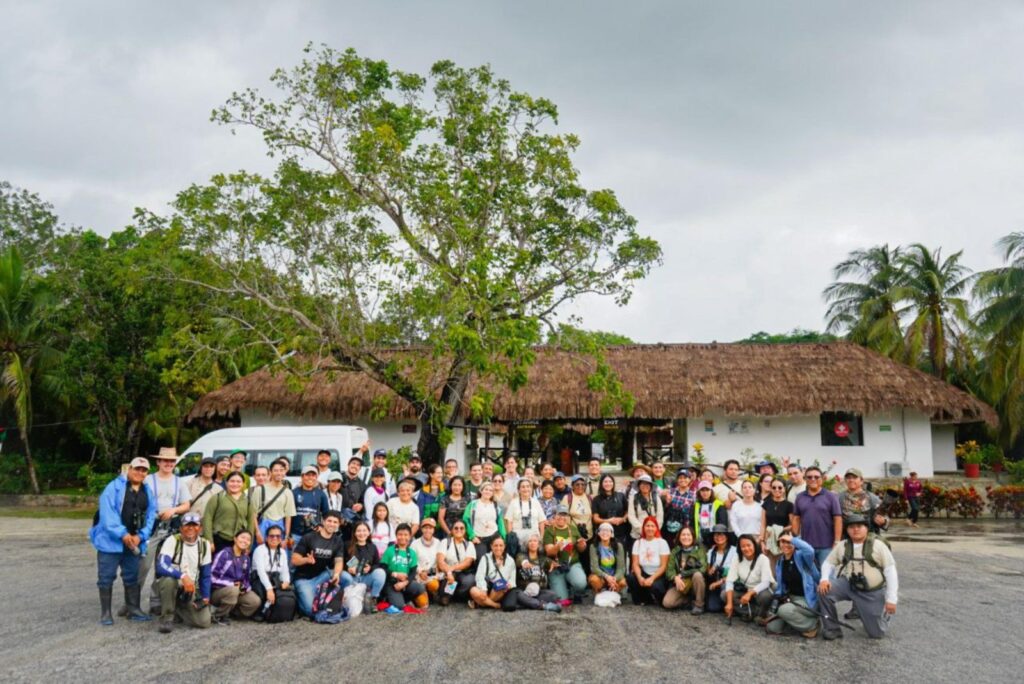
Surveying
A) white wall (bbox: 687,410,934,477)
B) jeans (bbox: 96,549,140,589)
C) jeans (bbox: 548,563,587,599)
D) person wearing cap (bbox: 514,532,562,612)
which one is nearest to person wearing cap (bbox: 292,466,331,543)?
jeans (bbox: 96,549,140,589)

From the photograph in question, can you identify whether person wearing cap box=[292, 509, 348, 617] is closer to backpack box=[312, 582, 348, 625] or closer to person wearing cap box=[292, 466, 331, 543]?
backpack box=[312, 582, 348, 625]

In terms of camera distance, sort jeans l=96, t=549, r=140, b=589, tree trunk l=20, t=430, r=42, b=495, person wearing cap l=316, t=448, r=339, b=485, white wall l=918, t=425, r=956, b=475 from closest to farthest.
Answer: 1. jeans l=96, t=549, r=140, b=589
2. person wearing cap l=316, t=448, r=339, b=485
3. tree trunk l=20, t=430, r=42, b=495
4. white wall l=918, t=425, r=956, b=475

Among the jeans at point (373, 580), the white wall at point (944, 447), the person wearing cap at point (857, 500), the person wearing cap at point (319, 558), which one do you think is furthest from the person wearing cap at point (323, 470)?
the white wall at point (944, 447)

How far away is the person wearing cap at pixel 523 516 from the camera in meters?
8.60

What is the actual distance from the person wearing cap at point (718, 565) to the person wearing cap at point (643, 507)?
0.80 meters

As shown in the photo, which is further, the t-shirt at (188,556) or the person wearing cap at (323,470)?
the person wearing cap at (323,470)

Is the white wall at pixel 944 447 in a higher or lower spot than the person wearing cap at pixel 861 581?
higher

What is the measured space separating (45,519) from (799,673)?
1759cm

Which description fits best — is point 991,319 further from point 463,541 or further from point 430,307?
point 463,541

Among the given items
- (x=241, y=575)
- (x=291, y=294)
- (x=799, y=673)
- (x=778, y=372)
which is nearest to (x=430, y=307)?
(x=291, y=294)

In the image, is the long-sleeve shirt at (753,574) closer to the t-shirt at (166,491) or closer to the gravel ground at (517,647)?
the gravel ground at (517,647)

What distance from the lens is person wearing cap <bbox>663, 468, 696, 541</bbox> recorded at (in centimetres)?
835

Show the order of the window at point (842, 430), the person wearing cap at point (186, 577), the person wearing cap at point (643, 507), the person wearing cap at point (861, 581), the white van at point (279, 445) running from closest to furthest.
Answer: the person wearing cap at point (861, 581), the person wearing cap at point (186, 577), the person wearing cap at point (643, 507), the white van at point (279, 445), the window at point (842, 430)

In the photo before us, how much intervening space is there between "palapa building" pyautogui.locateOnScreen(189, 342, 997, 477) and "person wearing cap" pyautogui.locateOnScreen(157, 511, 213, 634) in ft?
38.5
